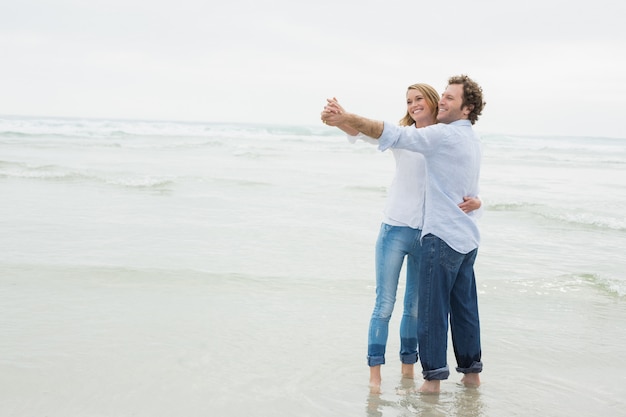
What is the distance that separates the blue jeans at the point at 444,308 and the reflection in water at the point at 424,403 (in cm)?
14

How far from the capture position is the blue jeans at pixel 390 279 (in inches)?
155

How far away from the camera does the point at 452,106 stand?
3736 millimetres

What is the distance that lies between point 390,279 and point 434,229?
18.4 inches

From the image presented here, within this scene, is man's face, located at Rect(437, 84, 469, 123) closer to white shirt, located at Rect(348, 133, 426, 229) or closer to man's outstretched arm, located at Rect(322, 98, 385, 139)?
white shirt, located at Rect(348, 133, 426, 229)

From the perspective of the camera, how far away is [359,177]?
1869 cm

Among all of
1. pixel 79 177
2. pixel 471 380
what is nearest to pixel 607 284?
pixel 471 380

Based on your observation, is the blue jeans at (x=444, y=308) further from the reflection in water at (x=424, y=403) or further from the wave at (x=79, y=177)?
the wave at (x=79, y=177)

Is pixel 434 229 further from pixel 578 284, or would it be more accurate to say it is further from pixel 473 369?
pixel 578 284

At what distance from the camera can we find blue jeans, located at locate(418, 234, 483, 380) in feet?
12.3

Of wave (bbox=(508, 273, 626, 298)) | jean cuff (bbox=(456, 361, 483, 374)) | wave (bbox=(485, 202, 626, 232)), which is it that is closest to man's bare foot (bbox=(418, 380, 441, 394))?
jean cuff (bbox=(456, 361, 483, 374))

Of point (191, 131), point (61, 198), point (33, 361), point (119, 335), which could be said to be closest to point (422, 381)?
point (119, 335)

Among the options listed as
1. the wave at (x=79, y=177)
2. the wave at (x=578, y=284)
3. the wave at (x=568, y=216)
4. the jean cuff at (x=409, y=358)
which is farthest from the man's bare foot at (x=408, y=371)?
the wave at (x=79, y=177)

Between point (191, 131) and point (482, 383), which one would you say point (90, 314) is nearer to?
point (482, 383)

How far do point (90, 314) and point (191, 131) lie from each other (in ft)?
147
